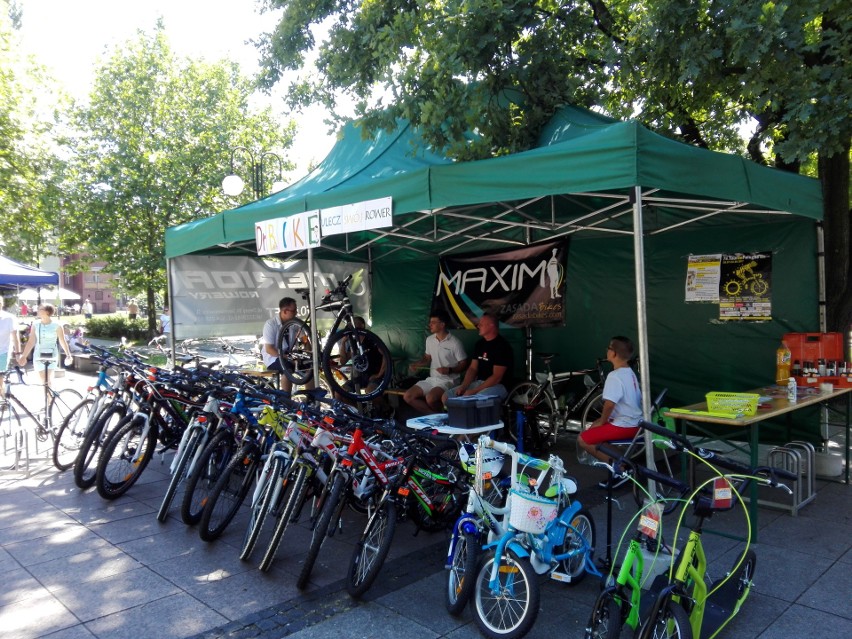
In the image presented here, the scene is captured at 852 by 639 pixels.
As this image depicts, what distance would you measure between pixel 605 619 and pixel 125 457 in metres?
4.15

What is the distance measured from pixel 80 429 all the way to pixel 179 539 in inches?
95.0

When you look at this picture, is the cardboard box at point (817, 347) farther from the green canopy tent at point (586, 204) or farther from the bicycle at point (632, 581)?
the bicycle at point (632, 581)

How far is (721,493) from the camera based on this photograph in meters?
2.59

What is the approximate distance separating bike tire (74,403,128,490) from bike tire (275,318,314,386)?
6.72 ft

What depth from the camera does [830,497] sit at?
5043 mm

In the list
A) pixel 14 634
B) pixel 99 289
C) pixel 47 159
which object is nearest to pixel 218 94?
pixel 47 159

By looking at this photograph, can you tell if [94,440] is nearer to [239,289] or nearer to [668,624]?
[239,289]

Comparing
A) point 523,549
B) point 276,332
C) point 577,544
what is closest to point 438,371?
point 276,332

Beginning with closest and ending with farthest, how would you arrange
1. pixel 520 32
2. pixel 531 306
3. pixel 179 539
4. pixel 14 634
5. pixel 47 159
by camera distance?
pixel 14 634
pixel 179 539
pixel 520 32
pixel 531 306
pixel 47 159

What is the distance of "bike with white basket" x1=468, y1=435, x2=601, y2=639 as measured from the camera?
2.86 m

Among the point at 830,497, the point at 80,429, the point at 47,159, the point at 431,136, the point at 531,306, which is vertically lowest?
the point at 830,497

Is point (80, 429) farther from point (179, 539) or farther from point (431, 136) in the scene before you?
point (431, 136)

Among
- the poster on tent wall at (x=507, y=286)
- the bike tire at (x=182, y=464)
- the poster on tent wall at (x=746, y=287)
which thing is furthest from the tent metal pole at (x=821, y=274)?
the bike tire at (x=182, y=464)

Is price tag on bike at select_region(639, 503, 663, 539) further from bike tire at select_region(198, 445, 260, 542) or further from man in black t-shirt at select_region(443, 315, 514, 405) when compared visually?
man in black t-shirt at select_region(443, 315, 514, 405)
